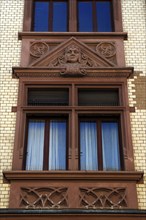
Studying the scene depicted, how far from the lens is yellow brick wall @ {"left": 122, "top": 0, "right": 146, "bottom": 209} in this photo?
36.6 ft

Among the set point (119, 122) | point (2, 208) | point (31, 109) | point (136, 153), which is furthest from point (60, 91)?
point (2, 208)

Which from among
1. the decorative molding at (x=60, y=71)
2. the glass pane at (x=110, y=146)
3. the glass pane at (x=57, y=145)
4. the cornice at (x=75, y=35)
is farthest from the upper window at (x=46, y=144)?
the cornice at (x=75, y=35)

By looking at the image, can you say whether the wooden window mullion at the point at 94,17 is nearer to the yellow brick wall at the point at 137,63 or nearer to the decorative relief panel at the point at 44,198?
the yellow brick wall at the point at 137,63

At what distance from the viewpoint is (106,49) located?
42.6ft

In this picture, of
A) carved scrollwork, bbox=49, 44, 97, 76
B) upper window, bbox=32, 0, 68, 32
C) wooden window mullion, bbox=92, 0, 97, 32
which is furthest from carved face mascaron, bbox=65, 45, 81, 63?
wooden window mullion, bbox=92, 0, 97, 32

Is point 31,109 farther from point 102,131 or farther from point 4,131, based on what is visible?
point 102,131

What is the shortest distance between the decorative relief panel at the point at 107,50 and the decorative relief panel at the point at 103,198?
3.86m

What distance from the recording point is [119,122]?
39.0 feet

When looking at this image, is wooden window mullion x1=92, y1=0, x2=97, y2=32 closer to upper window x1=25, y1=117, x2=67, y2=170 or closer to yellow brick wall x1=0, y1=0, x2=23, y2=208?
yellow brick wall x1=0, y1=0, x2=23, y2=208

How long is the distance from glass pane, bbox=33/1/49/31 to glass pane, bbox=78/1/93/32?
972 mm

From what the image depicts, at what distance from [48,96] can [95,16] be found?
3.23m

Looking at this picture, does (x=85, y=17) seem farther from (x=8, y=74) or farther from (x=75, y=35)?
(x=8, y=74)

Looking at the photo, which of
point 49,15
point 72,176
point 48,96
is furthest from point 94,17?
point 72,176

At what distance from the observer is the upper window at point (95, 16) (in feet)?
45.2
